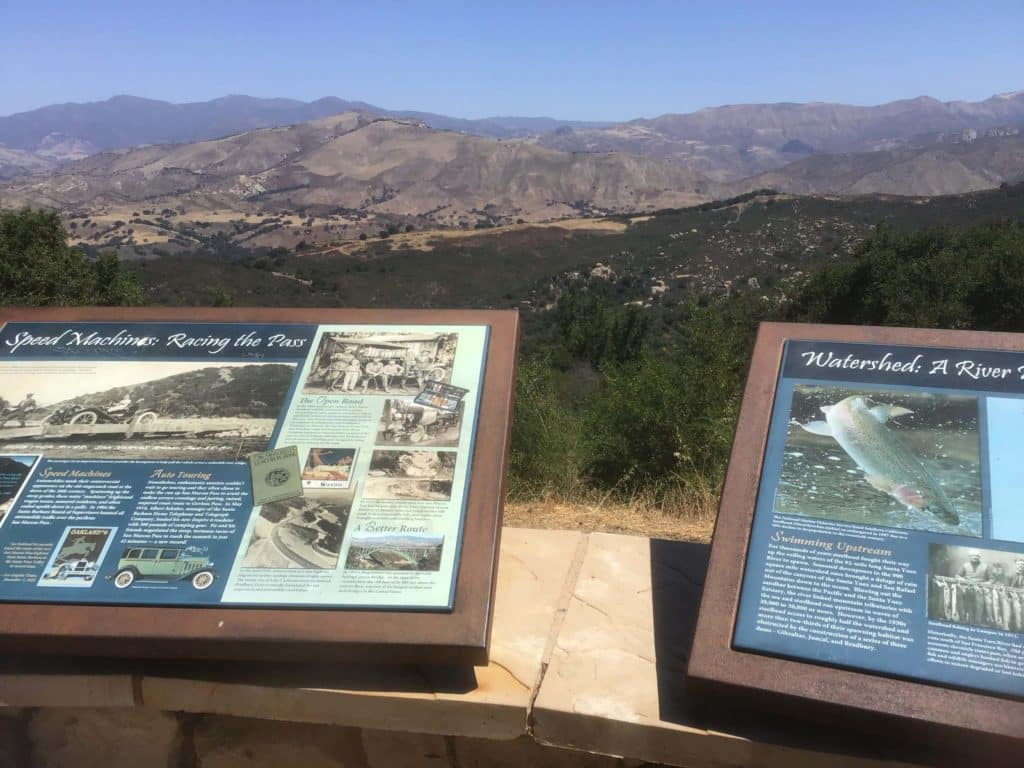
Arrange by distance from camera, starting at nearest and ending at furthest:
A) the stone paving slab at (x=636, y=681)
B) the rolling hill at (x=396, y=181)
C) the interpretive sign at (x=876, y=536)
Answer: the interpretive sign at (x=876, y=536) → the stone paving slab at (x=636, y=681) → the rolling hill at (x=396, y=181)

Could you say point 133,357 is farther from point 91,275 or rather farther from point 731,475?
point 91,275

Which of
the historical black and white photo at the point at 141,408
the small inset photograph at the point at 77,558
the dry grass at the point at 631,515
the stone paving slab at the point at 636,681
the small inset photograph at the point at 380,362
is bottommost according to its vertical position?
the dry grass at the point at 631,515

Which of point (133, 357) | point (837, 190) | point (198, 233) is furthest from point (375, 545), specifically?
point (837, 190)

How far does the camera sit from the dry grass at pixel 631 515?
354cm

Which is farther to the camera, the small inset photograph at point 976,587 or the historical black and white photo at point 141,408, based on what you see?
the historical black and white photo at point 141,408

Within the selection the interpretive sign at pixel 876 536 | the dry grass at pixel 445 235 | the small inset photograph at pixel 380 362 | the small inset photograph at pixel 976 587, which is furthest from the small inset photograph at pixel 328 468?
the dry grass at pixel 445 235

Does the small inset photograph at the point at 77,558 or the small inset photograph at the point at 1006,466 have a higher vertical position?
the small inset photograph at the point at 1006,466

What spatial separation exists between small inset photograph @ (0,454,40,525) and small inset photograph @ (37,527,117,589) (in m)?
0.24

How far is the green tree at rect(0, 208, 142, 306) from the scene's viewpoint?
40.3ft

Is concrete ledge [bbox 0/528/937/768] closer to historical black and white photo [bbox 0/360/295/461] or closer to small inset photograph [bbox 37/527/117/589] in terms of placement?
small inset photograph [bbox 37/527/117/589]

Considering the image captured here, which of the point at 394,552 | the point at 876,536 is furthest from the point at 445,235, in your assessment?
the point at 876,536

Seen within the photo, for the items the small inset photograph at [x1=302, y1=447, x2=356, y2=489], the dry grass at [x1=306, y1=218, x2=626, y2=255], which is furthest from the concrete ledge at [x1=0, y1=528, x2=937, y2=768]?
the dry grass at [x1=306, y1=218, x2=626, y2=255]

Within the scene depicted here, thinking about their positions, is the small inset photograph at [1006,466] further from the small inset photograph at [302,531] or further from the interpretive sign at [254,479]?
the small inset photograph at [302,531]

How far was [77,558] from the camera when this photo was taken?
7.18 feet
